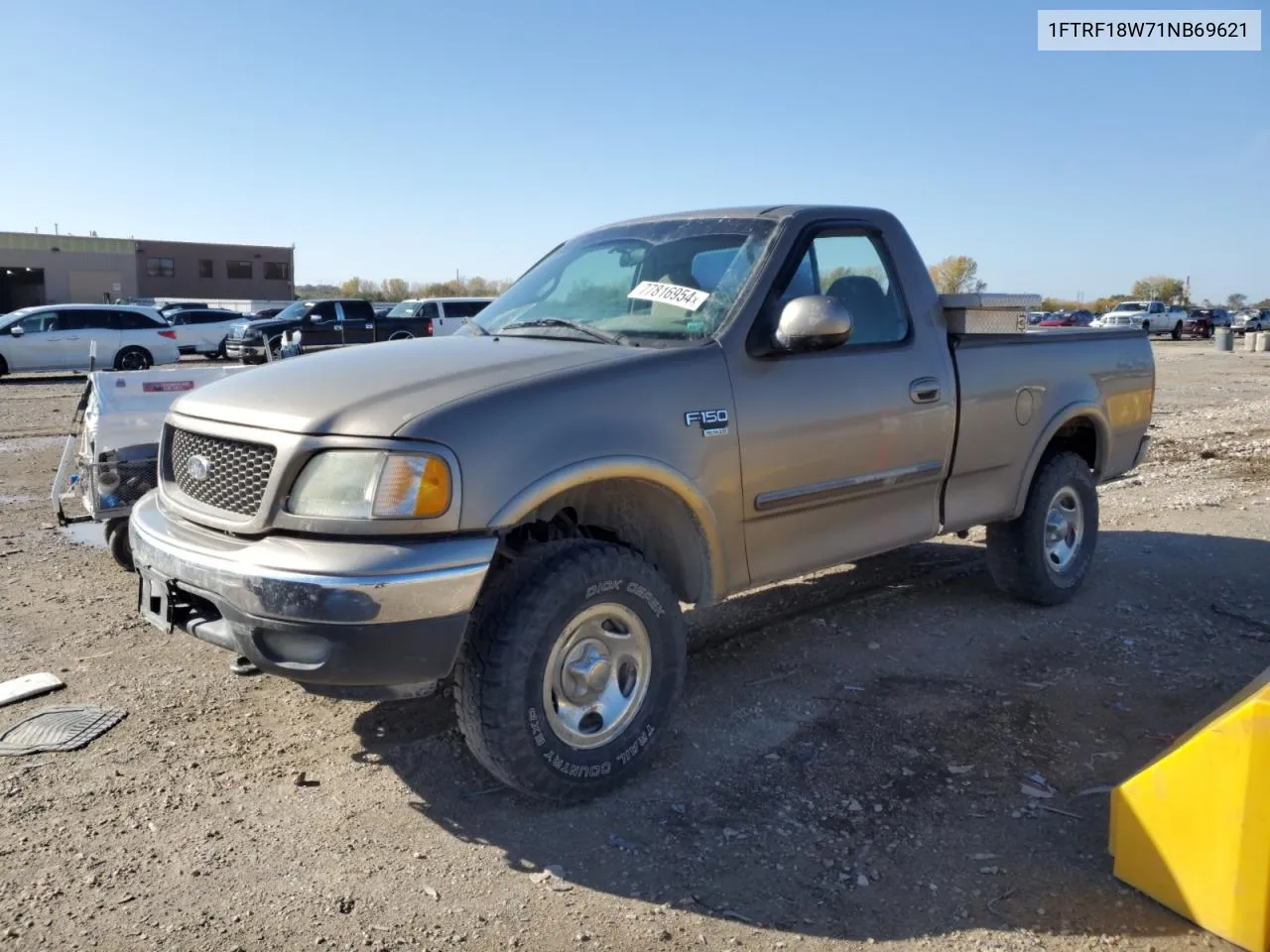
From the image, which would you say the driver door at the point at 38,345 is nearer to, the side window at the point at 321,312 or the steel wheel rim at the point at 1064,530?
the side window at the point at 321,312

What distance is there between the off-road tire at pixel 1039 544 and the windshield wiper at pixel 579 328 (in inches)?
105

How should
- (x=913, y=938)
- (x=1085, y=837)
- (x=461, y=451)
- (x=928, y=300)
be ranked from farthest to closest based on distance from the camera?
1. (x=928, y=300)
2. (x=1085, y=837)
3. (x=461, y=451)
4. (x=913, y=938)

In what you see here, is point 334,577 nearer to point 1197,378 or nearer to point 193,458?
point 193,458

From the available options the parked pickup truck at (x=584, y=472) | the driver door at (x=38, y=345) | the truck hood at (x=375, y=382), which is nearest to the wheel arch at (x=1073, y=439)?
the parked pickup truck at (x=584, y=472)

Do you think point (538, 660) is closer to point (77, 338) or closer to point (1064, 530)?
point (1064, 530)

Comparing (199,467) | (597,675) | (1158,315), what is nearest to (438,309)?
(199,467)

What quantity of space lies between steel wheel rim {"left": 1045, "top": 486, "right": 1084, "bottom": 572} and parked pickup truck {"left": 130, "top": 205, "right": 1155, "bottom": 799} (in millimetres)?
744

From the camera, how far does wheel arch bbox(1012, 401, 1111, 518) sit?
534cm

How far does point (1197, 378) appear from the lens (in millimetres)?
23375

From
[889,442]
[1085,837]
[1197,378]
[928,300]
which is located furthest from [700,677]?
[1197,378]

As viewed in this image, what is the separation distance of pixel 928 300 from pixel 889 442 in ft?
2.85

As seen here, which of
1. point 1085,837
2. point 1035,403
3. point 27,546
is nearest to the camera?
point 1085,837

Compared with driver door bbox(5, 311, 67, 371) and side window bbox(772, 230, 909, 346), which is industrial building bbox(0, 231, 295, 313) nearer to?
driver door bbox(5, 311, 67, 371)

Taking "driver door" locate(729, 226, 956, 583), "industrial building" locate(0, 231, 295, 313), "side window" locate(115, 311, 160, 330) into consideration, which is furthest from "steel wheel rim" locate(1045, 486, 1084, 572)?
"industrial building" locate(0, 231, 295, 313)
